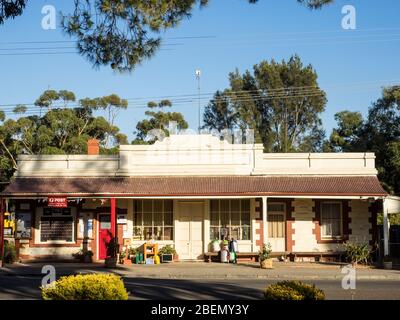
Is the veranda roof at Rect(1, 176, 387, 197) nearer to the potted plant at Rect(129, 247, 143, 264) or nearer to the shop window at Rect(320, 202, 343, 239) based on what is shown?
the shop window at Rect(320, 202, 343, 239)

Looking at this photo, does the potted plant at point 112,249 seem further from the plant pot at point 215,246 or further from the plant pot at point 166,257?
the plant pot at point 215,246

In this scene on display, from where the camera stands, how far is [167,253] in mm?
28344

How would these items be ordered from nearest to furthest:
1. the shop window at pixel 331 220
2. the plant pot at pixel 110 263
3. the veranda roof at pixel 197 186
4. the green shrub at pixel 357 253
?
the plant pot at pixel 110 263, the green shrub at pixel 357 253, the veranda roof at pixel 197 186, the shop window at pixel 331 220

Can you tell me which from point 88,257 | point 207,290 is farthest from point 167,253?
point 207,290

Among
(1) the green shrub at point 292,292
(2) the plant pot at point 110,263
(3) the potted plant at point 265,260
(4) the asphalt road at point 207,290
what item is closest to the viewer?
(1) the green shrub at point 292,292

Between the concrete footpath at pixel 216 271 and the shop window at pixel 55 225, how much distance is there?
5.45 feet

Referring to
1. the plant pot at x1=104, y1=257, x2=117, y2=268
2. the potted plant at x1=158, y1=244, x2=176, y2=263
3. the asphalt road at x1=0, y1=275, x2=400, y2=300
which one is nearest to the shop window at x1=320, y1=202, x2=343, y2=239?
the potted plant at x1=158, y1=244, x2=176, y2=263

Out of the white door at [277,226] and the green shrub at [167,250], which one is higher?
the white door at [277,226]

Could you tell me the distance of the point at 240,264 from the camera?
27.3m

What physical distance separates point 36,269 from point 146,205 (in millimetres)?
5975

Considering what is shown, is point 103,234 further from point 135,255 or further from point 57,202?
point 57,202

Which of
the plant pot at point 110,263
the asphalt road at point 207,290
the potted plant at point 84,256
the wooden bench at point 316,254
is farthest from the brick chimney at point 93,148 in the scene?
the asphalt road at point 207,290

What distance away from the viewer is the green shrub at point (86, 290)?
1041 cm
